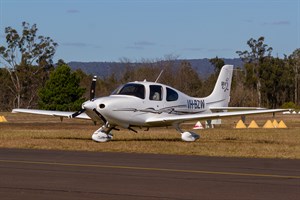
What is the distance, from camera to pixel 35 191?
12.3 meters

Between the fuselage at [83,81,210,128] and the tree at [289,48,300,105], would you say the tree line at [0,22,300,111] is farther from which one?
the fuselage at [83,81,210,128]

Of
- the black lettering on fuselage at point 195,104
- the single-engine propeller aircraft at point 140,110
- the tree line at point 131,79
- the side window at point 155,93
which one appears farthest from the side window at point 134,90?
the tree line at point 131,79

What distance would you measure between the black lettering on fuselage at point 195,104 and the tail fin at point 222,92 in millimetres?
696

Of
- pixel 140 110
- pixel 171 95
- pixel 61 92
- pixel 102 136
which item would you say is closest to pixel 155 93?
pixel 171 95

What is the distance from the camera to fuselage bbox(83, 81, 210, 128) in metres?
26.2

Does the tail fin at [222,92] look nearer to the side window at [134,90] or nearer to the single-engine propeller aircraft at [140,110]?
the single-engine propeller aircraft at [140,110]

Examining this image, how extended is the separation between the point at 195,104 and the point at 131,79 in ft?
211

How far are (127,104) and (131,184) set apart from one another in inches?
529

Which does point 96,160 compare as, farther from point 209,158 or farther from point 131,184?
point 131,184

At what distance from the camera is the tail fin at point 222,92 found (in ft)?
105

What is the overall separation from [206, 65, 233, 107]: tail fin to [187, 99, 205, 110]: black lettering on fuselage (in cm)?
70

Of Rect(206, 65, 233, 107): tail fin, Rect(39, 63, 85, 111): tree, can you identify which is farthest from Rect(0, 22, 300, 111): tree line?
Rect(206, 65, 233, 107): tail fin

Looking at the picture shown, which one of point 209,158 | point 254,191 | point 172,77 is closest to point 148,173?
point 254,191

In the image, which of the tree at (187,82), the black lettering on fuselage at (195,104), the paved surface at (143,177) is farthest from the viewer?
the tree at (187,82)
